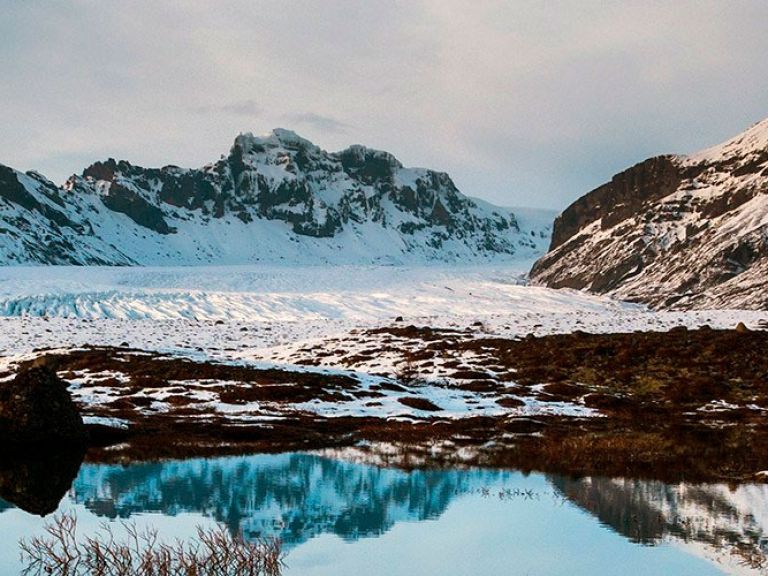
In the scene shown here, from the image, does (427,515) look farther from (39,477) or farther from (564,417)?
(564,417)

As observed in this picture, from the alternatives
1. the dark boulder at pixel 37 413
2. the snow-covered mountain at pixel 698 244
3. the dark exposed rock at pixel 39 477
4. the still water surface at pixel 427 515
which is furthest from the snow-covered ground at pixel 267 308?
the still water surface at pixel 427 515

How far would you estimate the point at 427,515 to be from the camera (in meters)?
18.4

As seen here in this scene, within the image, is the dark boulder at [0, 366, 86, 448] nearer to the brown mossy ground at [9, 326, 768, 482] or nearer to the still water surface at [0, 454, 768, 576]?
the brown mossy ground at [9, 326, 768, 482]

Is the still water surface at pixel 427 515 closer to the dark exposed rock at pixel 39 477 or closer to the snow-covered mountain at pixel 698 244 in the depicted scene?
the dark exposed rock at pixel 39 477

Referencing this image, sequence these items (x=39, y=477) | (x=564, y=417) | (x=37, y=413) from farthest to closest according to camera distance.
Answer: (x=564, y=417), (x=37, y=413), (x=39, y=477)

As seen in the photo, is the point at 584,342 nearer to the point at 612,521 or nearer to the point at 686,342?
the point at 686,342

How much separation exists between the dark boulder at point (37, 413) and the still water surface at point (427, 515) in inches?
163

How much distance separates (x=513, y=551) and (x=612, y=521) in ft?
10.9

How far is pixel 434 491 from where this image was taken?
20938 mm

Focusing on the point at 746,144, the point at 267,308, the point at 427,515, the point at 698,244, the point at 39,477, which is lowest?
the point at 39,477

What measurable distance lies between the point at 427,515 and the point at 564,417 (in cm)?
2115

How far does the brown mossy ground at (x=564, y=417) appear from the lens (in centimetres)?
2620

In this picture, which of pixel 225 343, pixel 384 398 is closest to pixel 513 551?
pixel 384 398

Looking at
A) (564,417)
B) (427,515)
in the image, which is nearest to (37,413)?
(427,515)
